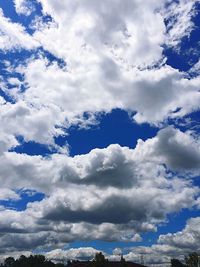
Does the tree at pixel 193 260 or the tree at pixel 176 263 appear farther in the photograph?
the tree at pixel 176 263

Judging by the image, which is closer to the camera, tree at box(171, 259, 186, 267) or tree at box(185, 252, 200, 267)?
tree at box(185, 252, 200, 267)

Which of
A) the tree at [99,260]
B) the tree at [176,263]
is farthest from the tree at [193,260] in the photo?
the tree at [176,263]

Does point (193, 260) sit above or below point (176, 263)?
below

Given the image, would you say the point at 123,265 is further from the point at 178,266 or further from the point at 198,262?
the point at 178,266

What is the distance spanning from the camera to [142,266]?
491ft

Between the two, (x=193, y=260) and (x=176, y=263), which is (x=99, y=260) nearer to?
(x=193, y=260)

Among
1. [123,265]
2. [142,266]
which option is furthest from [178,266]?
[123,265]

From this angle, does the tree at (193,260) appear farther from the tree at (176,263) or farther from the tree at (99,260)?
the tree at (176,263)

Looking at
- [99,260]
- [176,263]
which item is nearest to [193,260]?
[99,260]

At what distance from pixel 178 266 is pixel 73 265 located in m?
52.4

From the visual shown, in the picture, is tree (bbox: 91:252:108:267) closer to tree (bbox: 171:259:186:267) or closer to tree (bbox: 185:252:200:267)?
tree (bbox: 185:252:200:267)

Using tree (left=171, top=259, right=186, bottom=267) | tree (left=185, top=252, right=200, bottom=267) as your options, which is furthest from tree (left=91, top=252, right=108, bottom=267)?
tree (left=171, top=259, right=186, bottom=267)

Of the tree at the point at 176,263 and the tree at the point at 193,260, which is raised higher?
the tree at the point at 176,263

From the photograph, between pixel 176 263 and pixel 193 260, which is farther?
pixel 176 263
